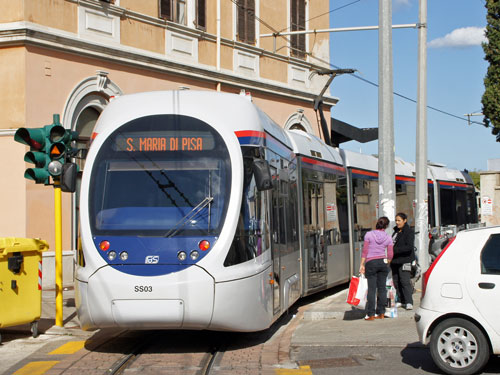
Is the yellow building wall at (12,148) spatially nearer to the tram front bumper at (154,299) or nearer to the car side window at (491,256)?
the tram front bumper at (154,299)

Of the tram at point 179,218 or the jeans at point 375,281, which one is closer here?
the tram at point 179,218

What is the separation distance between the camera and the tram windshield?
31.3 feet

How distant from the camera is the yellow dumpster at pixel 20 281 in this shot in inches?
434

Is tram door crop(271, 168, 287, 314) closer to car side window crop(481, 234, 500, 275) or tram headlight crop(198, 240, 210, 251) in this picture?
tram headlight crop(198, 240, 210, 251)

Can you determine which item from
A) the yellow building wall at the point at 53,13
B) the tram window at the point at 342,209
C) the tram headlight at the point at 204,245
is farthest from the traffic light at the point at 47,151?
the tram window at the point at 342,209

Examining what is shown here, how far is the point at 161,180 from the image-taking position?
9.76 m

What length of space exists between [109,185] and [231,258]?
1713 mm

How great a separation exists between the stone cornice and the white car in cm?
1164

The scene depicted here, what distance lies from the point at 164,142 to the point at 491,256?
4.05 m

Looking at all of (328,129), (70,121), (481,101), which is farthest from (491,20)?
(70,121)

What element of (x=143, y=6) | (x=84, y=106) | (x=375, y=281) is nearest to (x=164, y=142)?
(x=375, y=281)

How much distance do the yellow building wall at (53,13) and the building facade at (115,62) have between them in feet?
0.07

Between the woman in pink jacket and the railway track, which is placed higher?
the woman in pink jacket

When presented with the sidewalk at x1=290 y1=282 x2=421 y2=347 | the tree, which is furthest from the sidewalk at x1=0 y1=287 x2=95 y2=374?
the tree
